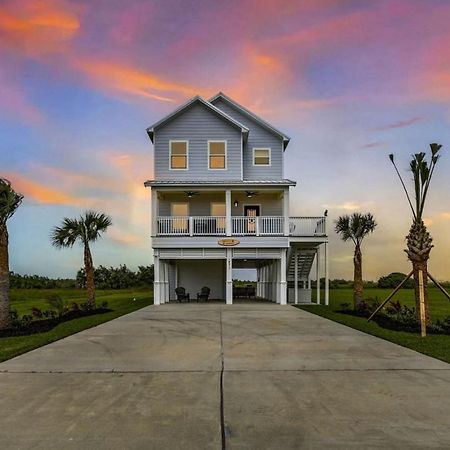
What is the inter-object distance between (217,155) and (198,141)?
1330 mm

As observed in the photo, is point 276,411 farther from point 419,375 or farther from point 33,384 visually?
point 33,384

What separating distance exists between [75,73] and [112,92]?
1.77 m

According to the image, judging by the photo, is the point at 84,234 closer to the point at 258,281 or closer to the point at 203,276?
the point at 203,276

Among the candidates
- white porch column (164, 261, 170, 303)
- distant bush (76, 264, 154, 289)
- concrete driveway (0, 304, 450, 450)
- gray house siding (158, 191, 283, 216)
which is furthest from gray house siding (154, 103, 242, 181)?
distant bush (76, 264, 154, 289)

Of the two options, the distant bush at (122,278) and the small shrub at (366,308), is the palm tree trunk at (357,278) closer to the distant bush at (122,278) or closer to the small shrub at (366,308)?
the small shrub at (366,308)

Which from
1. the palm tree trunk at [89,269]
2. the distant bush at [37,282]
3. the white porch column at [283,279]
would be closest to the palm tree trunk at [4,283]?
the palm tree trunk at [89,269]

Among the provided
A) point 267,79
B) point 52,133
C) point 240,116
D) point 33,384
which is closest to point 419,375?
point 33,384

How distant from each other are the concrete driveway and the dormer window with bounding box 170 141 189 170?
51.9ft

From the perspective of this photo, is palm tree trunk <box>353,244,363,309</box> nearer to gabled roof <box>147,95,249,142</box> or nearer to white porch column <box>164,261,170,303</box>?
gabled roof <box>147,95,249,142</box>

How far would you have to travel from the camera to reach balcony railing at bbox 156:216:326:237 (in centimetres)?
2414

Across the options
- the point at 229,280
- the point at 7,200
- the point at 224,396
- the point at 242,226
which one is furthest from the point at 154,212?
the point at 224,396

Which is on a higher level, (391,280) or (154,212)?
(154,212)

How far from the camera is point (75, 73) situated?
1870cm

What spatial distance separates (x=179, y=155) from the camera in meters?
25.7
